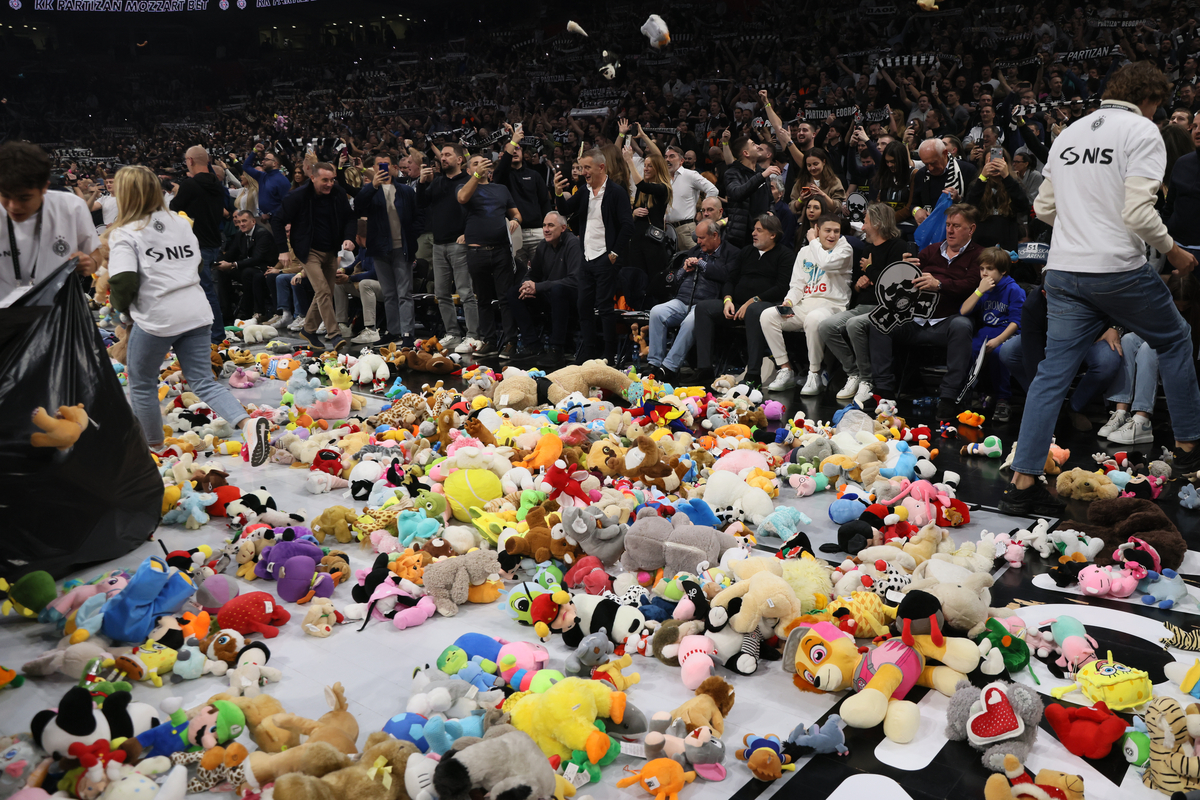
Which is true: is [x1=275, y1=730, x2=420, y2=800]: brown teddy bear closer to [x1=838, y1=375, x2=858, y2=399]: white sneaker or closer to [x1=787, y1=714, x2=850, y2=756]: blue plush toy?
[x1=787, y1=714, x2=850, y2=756]: blue plush toy

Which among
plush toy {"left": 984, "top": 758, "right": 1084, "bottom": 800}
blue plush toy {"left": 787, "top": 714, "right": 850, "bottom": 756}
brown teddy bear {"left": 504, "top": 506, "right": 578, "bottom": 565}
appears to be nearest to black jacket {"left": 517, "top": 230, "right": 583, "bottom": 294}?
brown teddy bear {"left": 504, "top": 506, "right": 578, "bottom": 565}

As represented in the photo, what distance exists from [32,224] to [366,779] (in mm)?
2729

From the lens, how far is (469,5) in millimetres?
22641

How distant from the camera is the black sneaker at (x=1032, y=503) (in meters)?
3.44

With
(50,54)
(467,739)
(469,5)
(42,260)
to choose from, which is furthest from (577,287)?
(50,54)

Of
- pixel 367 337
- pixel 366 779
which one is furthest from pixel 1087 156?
pixel 367 337

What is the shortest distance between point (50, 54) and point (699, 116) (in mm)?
25281

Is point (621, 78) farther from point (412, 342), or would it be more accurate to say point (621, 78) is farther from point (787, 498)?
point (787, 498)

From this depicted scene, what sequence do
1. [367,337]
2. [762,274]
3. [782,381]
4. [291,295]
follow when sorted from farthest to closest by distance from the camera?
[291,295], [367,337], [762,274], [782,381]

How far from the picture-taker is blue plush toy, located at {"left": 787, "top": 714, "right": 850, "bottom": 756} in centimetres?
200

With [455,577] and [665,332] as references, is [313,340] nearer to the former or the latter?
[665,332]

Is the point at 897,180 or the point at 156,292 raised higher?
the point at 897,180

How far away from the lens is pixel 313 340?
841cm

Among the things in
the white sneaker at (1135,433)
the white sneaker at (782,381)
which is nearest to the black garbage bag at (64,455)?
the white sneaker at (782,381)
